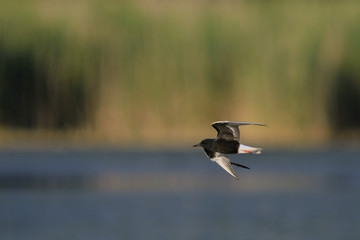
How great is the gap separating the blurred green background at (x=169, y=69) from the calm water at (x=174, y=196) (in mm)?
804

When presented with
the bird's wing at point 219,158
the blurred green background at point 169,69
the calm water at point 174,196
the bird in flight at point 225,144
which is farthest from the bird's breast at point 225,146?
the blurred green background at point 169,69

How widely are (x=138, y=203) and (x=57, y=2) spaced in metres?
8.03

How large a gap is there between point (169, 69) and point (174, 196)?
4929 mm

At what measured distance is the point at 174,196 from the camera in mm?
19344

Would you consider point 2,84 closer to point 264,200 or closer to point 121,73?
point 121,73

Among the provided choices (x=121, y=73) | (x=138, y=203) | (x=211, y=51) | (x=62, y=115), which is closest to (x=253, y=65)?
(x=211, y=51)

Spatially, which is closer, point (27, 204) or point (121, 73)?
point (27, 204)

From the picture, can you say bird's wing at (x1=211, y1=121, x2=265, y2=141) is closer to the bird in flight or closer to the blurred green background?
the bird in flight

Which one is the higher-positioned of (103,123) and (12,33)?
(12,33)

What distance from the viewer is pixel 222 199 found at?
19391 mm

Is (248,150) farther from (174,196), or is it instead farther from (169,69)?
(169,69)

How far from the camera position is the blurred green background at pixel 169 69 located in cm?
2295

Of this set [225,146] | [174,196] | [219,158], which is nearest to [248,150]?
[225,146]

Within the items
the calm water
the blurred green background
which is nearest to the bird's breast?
the calm water
